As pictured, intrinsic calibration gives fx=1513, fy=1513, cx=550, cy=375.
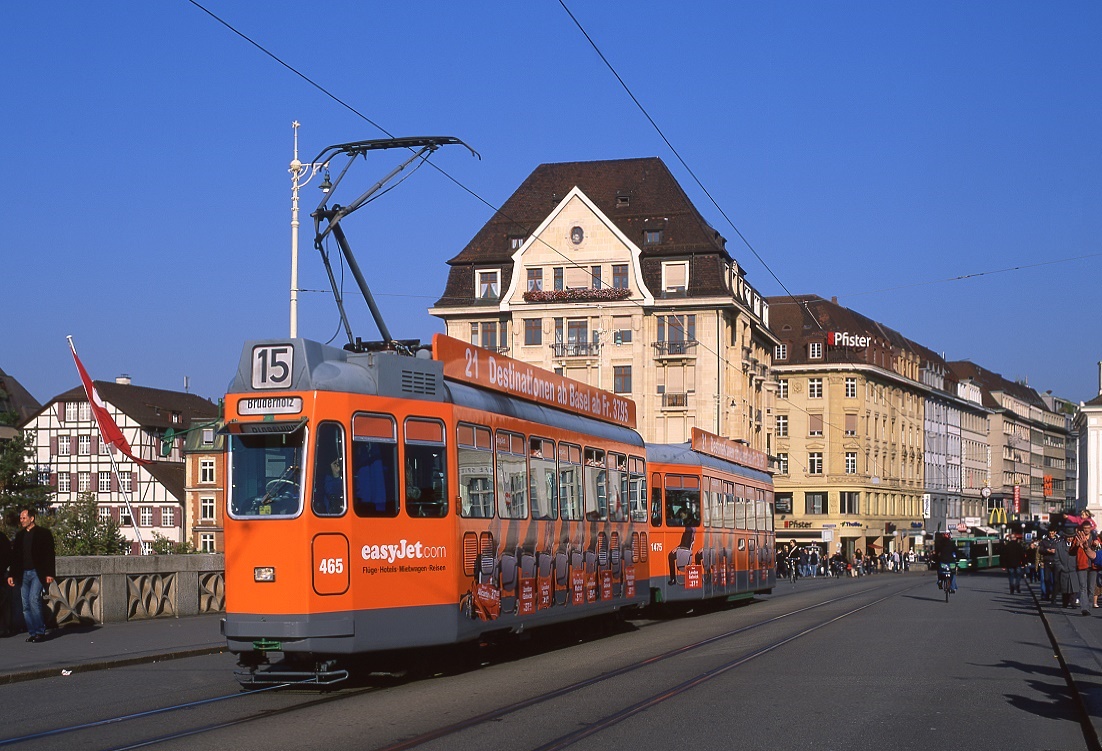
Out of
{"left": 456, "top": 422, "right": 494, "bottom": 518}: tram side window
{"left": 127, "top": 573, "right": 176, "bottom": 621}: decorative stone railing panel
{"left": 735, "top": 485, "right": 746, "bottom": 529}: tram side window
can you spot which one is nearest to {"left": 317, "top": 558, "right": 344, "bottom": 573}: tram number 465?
{"left": 456, "top": 422, "right": 494, "bottom": 518}: tram side window

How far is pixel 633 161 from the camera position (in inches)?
3196

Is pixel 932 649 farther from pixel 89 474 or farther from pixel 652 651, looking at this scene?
pixel 89 474

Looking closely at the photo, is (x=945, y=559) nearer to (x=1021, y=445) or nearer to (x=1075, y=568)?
(x=1075, y=568)

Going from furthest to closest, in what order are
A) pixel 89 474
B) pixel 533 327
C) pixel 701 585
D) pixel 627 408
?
1. pixel 89 474
2. pixel 533 327
3. pixel 701 585
4. pixel 627 408

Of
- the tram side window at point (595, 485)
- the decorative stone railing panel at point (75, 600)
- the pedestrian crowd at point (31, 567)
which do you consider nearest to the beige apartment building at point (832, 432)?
the tram side window at point (595, 485)

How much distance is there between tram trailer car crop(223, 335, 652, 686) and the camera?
547 inches

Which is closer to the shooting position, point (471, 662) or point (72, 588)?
point (471, 662)

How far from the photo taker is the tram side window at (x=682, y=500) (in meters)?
27.5

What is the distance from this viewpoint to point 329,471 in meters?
14.1

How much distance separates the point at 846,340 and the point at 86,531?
197 feet

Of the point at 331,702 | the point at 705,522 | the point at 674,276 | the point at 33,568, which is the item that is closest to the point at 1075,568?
the point at 705,522

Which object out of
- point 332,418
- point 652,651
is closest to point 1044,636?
point 652,651

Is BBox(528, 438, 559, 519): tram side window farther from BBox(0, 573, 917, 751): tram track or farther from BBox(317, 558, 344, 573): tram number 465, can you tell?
BBox(317, 558, 344, 573): tram number 465

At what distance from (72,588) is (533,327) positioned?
181ft
